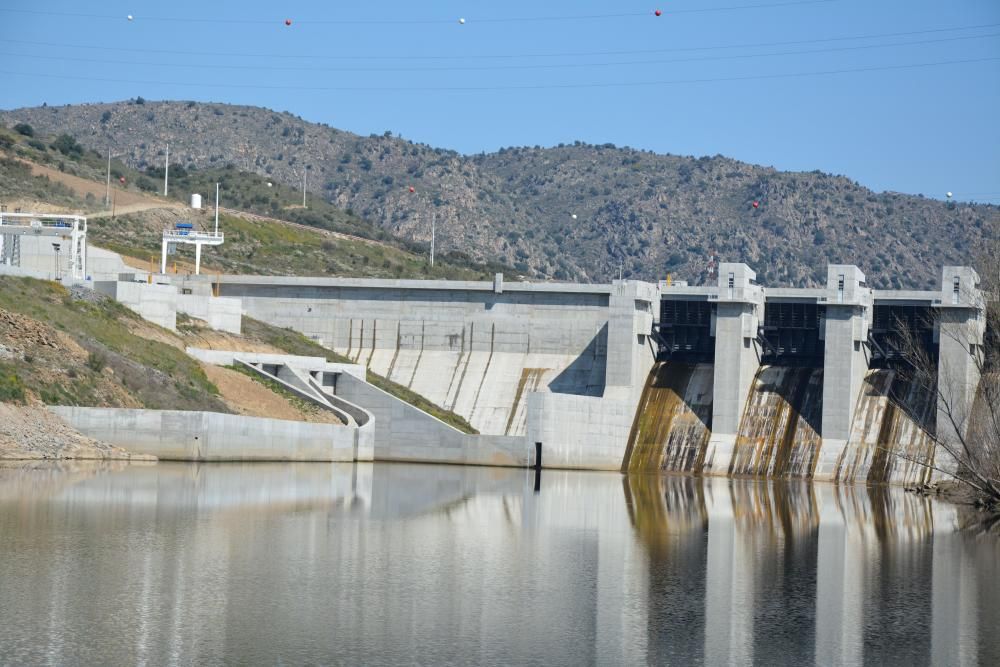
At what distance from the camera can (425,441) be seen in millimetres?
61281

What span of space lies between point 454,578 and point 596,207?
159 m

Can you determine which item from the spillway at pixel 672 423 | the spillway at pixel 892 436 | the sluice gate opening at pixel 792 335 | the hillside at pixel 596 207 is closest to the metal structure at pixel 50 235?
the spillway at pixel 672 423

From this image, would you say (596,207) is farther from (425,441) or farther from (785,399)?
(425,441)

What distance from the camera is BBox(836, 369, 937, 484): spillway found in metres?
60.3

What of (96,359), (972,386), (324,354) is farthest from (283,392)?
(972,386)

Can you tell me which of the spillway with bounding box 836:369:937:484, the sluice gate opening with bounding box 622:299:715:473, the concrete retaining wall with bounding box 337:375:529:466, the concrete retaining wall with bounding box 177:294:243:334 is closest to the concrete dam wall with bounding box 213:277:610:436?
the sluice gate opening with bounding box 622:299:715:473

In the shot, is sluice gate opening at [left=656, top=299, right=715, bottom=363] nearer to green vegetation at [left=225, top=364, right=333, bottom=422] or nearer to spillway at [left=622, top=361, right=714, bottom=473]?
spillway at [left=622, top=361, right=714, bottom=473]

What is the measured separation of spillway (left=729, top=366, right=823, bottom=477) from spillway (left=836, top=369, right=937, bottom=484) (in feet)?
5.45

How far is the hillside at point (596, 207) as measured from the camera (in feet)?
560

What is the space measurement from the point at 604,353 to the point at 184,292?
2291cm

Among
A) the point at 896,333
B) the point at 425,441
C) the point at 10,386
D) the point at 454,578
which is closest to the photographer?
the point at 454,578

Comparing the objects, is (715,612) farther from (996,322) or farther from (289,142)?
(289,142)

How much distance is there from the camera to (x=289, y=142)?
194000 mm

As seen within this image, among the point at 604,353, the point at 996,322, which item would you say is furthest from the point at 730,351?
the point at 996,322
